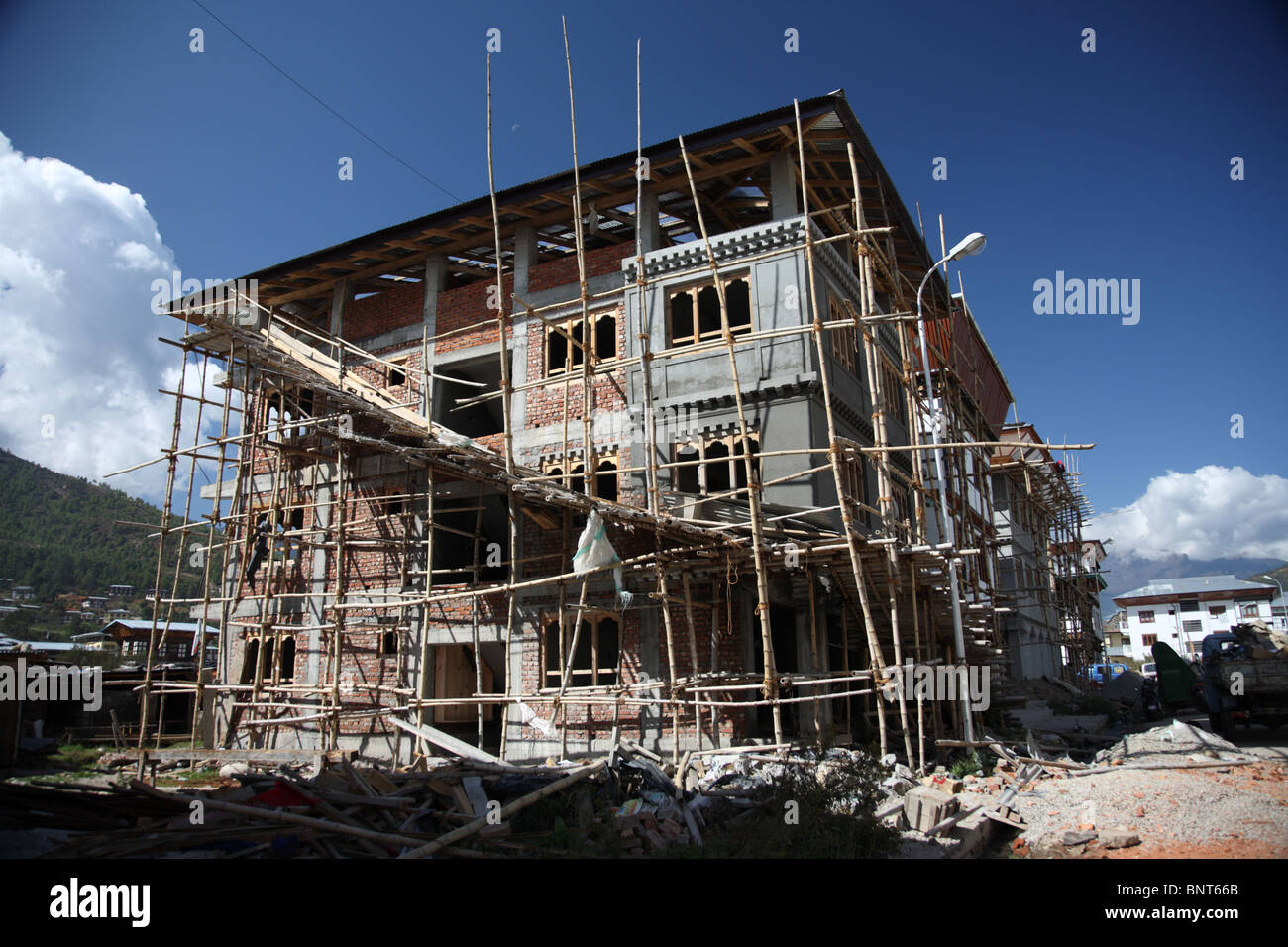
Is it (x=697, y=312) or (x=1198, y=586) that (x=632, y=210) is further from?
(x=1198, y=586)

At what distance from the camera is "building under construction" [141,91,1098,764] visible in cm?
1565

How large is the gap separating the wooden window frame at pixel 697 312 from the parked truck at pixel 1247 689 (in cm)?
1313

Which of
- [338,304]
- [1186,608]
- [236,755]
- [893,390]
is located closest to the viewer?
[236,755]

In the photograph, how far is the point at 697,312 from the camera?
59.0 feet

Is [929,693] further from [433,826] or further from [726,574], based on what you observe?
[433,826]

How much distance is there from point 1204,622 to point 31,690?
8675cm

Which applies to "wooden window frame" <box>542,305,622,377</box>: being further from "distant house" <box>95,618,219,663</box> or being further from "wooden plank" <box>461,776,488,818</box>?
"distant house" <box>95,618,219,663</box>

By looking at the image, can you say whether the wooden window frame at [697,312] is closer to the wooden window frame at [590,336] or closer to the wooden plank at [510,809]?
the wooden window frame at [590,336]

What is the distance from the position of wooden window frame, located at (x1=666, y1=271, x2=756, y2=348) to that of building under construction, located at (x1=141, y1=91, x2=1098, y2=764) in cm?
11

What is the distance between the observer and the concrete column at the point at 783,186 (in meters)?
17.8

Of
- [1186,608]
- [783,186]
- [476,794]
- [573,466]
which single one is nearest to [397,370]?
[573,466]

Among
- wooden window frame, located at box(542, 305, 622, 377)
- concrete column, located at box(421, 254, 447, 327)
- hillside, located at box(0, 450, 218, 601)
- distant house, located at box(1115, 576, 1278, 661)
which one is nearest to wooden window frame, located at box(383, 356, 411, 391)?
concrete column, located at box(421, 254, 447, 327)

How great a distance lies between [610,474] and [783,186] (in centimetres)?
749
